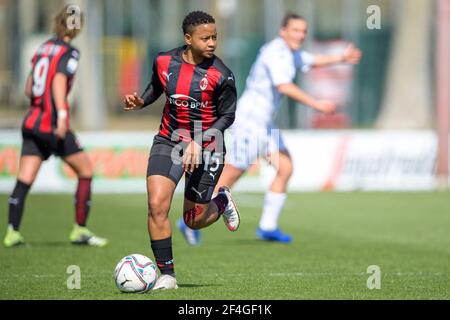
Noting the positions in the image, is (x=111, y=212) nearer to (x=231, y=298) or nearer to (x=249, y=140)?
(x=249, y=140)

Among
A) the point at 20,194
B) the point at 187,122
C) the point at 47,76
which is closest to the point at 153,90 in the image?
the point at 187,122

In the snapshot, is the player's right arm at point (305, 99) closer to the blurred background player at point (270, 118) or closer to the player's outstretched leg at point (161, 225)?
the blurred background player at point (270, 118)

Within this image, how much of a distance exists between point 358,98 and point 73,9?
985 inches

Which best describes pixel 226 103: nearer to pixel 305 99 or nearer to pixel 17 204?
pixel 305 99

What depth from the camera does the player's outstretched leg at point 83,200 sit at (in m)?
11.7

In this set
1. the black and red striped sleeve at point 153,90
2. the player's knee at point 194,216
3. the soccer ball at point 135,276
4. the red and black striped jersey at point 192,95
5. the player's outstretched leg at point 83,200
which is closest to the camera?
the soccer ball at point 135,276

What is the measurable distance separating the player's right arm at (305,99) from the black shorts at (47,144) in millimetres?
2321

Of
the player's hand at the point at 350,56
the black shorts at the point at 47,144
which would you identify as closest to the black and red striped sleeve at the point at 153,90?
the black shorts at the point at 47,144

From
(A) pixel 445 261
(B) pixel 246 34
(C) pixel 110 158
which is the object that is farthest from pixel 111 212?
(B) pixel 246 34

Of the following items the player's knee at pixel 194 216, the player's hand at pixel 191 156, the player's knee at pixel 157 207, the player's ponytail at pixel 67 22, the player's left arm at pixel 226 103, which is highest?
the player's ponytail at pixel 67 22

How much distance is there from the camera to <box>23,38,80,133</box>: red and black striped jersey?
11289 mm

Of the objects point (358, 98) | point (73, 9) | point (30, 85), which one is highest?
point (73, 9)

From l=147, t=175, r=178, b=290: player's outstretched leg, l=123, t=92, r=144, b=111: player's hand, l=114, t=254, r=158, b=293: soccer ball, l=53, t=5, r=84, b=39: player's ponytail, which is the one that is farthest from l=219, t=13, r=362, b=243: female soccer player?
l=114, t=254, r=158, b=293: soccer ball
